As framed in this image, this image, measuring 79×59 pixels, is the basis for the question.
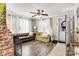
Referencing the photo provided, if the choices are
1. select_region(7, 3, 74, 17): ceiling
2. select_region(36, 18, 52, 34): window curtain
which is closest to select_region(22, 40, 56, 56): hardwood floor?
select_region(36, 18, 52, 34): window curtain

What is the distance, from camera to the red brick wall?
188 centimetres

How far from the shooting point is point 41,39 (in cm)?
196

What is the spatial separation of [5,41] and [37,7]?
811 millimetres

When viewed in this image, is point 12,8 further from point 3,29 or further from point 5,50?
point 5,50

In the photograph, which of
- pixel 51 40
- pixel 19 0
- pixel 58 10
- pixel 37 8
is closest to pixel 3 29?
pixel 19 0

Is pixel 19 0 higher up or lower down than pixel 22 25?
higher up

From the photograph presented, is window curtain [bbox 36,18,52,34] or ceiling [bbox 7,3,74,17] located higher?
ceiling [bbox 7,3,74,17]

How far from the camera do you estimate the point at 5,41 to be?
6.23 ft

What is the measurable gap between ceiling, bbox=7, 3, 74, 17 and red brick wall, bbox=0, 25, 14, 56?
0.38 metres

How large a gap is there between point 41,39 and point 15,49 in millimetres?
495

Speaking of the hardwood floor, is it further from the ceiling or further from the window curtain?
the ceiling

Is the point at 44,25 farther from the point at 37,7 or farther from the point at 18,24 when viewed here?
the point at 18,24

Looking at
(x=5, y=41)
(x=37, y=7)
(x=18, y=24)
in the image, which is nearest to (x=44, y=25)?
(x=37, y=7)

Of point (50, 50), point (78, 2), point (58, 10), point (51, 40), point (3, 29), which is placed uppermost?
point (78, 2)
